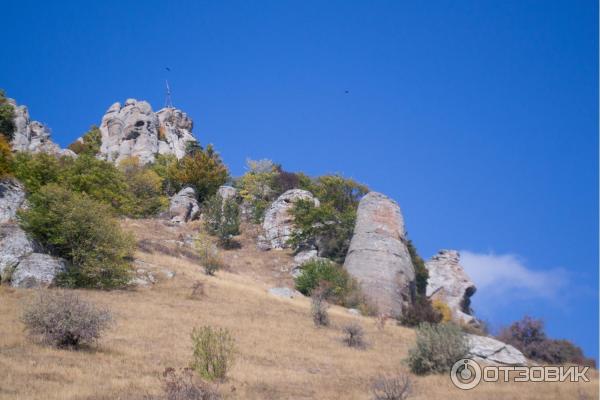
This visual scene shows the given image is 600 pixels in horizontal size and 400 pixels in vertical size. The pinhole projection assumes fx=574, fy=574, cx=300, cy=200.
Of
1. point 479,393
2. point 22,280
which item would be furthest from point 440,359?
point 22,280

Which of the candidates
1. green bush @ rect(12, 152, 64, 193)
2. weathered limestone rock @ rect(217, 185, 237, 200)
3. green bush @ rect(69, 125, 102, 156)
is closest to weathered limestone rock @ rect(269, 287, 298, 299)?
green bush @ rect(12, 152, 64, 193)

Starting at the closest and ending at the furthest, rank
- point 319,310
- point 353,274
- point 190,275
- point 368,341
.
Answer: point 368,341
point 319,310
point 190,275
point 353,274

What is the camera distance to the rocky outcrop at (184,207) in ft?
147

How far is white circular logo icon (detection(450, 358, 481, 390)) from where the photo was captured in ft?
45.2

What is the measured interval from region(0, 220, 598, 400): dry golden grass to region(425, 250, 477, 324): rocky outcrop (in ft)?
73.5

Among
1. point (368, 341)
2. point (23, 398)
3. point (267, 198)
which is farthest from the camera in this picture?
point (267, 198)

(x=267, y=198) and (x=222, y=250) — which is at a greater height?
(x=267, y=198)

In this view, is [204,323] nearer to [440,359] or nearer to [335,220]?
[440,359]

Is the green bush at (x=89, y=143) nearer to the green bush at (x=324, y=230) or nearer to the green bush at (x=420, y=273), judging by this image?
the green bush at (x=324, y=230)

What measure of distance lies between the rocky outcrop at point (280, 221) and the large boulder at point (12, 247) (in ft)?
68.8

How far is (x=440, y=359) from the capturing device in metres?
15.3

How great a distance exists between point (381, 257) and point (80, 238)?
55.2ft

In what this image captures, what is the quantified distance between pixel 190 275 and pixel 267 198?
975 inches

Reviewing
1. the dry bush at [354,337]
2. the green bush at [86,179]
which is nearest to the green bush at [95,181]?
the green bush at [86,179]
